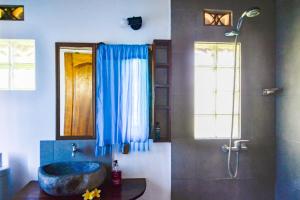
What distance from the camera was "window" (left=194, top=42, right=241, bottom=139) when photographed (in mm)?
2131

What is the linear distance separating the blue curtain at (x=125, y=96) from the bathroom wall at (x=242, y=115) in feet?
1.05

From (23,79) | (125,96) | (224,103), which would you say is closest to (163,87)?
(125,96)

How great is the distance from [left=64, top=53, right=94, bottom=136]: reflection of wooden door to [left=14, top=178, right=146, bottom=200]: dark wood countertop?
0.53 meters

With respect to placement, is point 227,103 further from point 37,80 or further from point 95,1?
point 37,80

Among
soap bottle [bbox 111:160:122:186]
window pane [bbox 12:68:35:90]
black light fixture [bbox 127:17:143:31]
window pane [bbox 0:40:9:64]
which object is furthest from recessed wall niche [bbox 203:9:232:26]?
window pane [bbox 0:40:9:64]

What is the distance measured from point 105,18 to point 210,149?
1701 millimetres

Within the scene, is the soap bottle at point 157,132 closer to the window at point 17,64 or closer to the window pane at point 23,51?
the window at point 17,64

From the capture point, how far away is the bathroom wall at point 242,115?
6.82ft

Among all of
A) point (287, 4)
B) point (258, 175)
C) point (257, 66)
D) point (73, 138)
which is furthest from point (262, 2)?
point (73, 138)

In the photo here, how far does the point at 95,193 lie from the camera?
5.28ft

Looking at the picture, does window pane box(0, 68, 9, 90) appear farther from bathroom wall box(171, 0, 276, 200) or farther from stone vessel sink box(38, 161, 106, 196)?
bathroom wall box(171, 0, 276, 200)

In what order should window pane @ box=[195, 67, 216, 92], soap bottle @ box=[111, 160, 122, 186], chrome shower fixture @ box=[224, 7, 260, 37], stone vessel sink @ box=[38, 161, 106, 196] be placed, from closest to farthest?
stone vessel sink @ box=[38, 161, 106, 196], chrome shower fixture @ box=[224, 7, 260, 37], soap bottle @ box=[111, 160, 122, 186], window pane @ box=[195, 67, 216, 92]

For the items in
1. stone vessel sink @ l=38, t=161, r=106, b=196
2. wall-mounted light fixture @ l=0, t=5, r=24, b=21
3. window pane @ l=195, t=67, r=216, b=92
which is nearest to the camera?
stone vessel sink @ l=38, t=161, r=106, b=196

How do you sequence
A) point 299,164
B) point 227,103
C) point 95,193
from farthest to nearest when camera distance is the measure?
point 227,103
point 299,164
point 95,193
